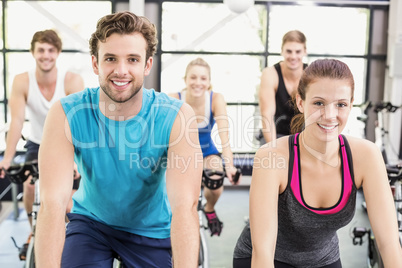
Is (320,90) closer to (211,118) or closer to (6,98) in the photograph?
(211,118)

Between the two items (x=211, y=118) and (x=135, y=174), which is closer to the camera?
(x=135, y=174)

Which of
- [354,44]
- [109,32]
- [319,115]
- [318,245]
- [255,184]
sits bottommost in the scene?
[318,245]

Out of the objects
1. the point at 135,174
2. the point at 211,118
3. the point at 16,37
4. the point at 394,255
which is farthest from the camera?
the point at 16,37

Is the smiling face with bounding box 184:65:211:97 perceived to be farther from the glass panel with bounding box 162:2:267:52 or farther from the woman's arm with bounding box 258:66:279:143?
the glass panel with bounding box 162:2:267:52

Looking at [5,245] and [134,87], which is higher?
[134,87]

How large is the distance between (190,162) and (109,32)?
1.48 feet

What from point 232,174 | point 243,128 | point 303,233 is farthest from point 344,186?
point 243,128

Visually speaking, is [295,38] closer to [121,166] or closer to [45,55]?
[45,55]

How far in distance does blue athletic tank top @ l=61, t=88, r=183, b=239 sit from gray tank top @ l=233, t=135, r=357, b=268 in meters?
0.37

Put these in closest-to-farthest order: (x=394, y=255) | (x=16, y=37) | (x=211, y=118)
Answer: (x=394, y=255) < (x=211, y=118) < (x=16, y=37)

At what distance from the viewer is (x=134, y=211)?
1927 millimetres

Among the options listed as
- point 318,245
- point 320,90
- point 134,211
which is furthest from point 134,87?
point 318,245

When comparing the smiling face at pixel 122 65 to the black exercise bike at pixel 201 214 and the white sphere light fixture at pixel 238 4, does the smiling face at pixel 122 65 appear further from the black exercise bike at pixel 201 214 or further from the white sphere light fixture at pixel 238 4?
the white sphere light fixture at pixel 238 4

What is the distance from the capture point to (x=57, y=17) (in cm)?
563
